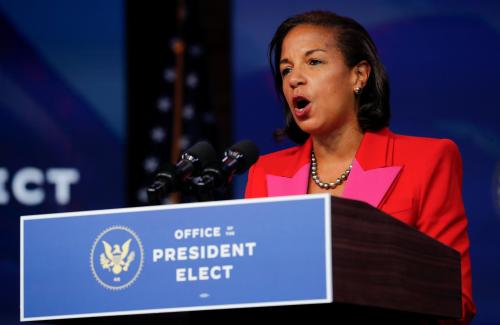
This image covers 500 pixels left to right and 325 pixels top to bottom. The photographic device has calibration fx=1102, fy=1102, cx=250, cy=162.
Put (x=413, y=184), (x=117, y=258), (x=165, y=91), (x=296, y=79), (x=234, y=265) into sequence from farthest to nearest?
(x=165, y=91) < (x=296, y=79) < (x=413, y=184) < (x=117, y=258) < (x=234, y=265)

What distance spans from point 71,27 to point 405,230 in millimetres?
2954

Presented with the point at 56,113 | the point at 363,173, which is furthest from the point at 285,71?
the point at 56,113

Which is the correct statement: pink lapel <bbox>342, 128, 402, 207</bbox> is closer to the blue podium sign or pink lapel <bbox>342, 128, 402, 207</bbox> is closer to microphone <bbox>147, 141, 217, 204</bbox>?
microphone <bbox>147, 141, 217, 204</bbox>

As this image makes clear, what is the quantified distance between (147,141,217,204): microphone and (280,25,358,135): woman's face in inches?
18.8

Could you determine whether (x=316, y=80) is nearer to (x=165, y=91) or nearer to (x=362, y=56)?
(x=362, y=56)

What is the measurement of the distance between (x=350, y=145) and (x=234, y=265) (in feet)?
2.93

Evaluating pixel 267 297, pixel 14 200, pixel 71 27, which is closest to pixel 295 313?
pixel 267 297

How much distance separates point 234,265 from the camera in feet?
6.64

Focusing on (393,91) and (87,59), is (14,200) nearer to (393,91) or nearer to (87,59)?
(87,59)

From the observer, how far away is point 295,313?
2070 mm

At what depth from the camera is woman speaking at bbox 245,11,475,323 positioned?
A: 2555mm

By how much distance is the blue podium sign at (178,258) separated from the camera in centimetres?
197

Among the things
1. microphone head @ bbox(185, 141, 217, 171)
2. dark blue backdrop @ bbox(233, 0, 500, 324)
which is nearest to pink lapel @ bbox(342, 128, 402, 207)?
microphone head @ bbox(185, 141, 217, 171)

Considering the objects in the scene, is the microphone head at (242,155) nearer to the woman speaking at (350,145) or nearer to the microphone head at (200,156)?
the microphone head at (200,156)
